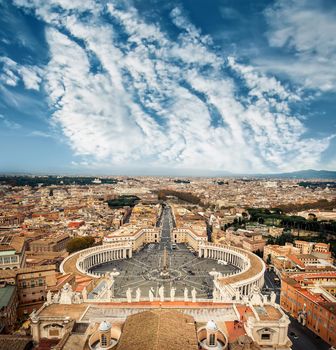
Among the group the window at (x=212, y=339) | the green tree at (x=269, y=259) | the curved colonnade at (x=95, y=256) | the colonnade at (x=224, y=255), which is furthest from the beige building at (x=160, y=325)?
the green tree at (x=269, y=259)

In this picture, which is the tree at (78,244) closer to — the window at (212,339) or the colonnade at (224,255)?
the colonnade at (224,255)

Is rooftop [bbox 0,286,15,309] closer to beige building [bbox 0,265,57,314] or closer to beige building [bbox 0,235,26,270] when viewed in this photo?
beige building [bbox 0,265,57,314]

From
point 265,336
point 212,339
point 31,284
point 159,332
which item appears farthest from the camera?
point 31,284

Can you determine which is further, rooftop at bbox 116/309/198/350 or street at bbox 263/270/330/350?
street at bbox 263/270/330/350

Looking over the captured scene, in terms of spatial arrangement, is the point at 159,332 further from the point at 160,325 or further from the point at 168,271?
the point at 168,271

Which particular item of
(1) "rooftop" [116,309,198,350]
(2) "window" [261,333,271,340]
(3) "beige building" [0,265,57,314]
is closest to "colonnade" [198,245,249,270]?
(3) "beige building" [0,265,57,314]

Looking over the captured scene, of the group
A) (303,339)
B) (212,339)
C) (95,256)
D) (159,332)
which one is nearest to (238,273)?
(303,339)

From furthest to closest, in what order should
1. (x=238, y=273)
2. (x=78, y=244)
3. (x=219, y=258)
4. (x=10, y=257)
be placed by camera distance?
(x=219, y=258) < (x=78, y=244) < (x=238, y=273) < (x=10, y=257)

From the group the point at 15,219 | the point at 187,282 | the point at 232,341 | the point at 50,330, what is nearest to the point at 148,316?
the point at 232,341
